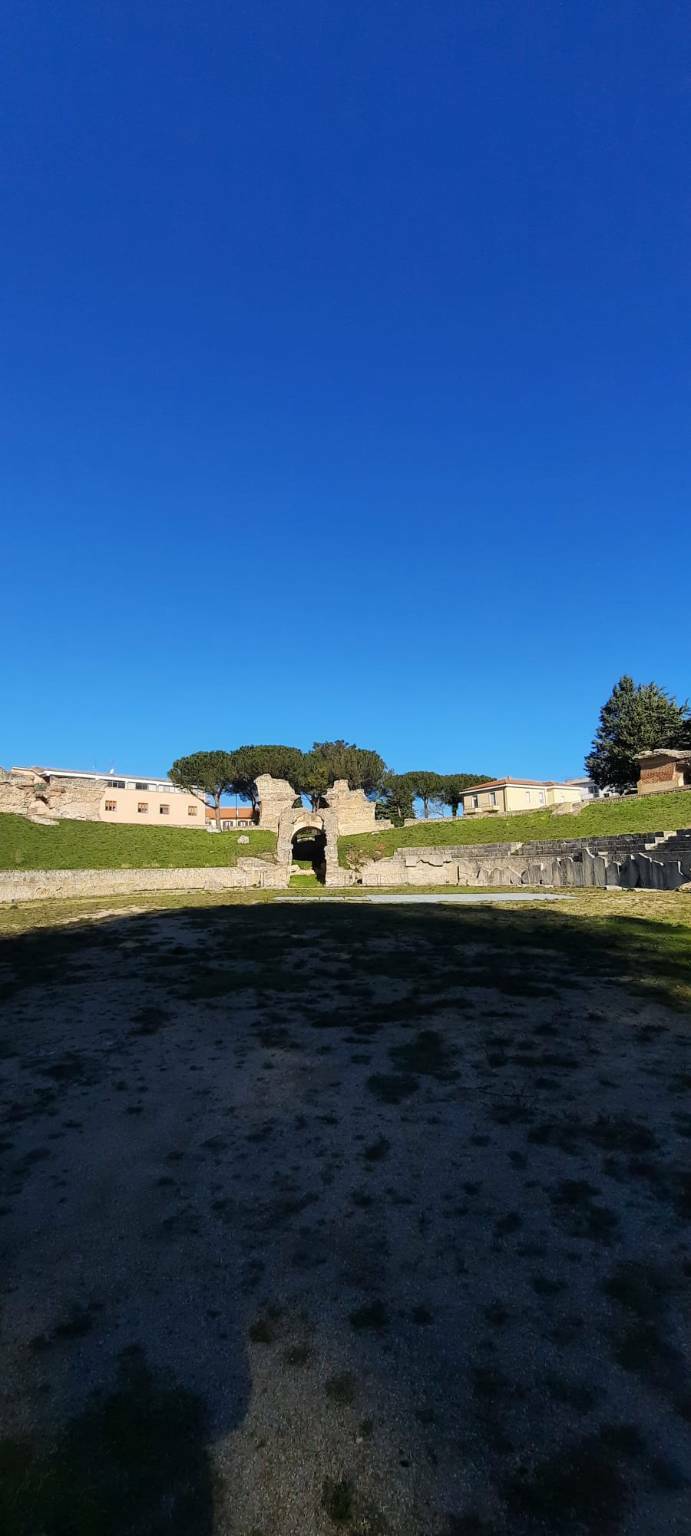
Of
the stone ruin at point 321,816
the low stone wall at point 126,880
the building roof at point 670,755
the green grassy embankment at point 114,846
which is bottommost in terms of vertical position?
the low stone wall at point 126,880

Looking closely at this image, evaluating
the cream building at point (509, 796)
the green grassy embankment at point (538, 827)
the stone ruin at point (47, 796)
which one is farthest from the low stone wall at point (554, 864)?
the cream building at point (509, 796)

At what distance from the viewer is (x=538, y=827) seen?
32.5 meters

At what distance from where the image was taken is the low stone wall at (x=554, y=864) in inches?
626

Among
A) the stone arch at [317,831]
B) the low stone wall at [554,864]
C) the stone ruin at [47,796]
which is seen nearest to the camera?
the low stone wall at [554,864]

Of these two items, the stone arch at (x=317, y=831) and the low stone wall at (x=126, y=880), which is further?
the stone arch at (x=317, y=831)

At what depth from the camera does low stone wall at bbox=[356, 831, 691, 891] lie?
15906mm

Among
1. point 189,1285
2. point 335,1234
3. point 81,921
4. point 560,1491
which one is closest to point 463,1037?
point 335,1234

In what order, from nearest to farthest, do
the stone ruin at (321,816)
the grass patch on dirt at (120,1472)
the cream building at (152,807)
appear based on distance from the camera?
the grass patch on dirt at (120,1472)
the stone ruin at (321,816)
the cream building at (152,807)

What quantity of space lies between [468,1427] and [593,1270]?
70 cm

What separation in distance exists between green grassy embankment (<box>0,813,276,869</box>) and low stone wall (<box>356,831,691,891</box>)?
317 inches

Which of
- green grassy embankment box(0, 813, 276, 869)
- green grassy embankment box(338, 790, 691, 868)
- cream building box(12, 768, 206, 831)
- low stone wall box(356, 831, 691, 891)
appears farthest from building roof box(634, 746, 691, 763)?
cream building box(12, 768, 206, 831)

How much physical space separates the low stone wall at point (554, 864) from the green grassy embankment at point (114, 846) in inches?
317

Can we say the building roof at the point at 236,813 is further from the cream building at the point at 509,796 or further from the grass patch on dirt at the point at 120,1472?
the grass patch on dirt at the point at 120,1472

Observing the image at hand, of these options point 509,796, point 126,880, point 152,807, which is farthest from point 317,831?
point 509,796
